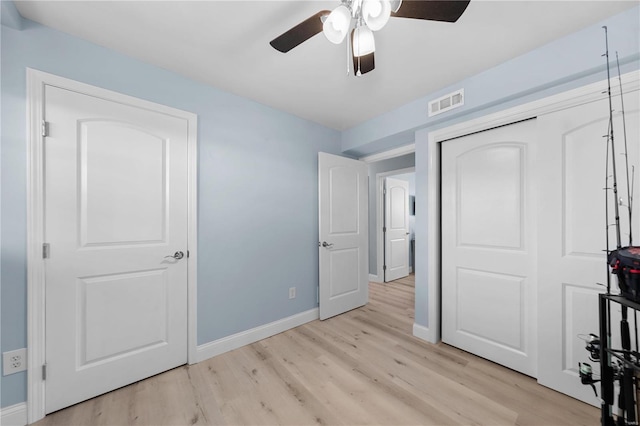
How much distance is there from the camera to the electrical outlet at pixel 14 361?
1.46 metres

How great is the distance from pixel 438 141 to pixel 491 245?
107 centimetres

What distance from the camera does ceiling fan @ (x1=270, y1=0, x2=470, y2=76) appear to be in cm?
101

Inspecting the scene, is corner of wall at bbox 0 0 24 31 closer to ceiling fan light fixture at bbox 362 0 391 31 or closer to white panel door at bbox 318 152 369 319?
ceiling fan light fixture at bbox 362 0 391 31

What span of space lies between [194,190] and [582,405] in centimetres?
313

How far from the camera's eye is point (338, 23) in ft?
3.66

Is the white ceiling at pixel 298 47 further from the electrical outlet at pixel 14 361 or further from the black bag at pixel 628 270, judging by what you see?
the electrical outlet at pixel 14 361

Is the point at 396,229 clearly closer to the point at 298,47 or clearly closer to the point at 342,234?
the point at 342,234

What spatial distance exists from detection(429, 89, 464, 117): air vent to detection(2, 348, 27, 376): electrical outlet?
343cm

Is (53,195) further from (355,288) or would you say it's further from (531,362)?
(531,362)

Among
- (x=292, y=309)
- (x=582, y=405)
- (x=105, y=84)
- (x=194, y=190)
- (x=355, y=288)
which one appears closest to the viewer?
(x=582, y=405)

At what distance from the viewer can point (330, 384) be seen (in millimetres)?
1863

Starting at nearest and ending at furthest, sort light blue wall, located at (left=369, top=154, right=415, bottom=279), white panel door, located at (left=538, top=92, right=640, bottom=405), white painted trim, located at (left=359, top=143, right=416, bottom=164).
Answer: white panel door, located at (left=538, top=92, right=640, bottom=405) < white painted trim, located at (left=359, top=143, right=416, bottom=164) < light blue wall, located at (left=369, top=154, right=415, bottom=279)

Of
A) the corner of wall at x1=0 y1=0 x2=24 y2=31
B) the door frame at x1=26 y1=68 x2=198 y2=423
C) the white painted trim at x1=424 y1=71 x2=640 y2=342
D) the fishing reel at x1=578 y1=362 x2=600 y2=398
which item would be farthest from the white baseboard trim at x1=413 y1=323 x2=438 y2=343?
the corner of wall at x1=0 y1=0 x2=24 y2=31

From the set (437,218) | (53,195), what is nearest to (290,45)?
(53,195)
